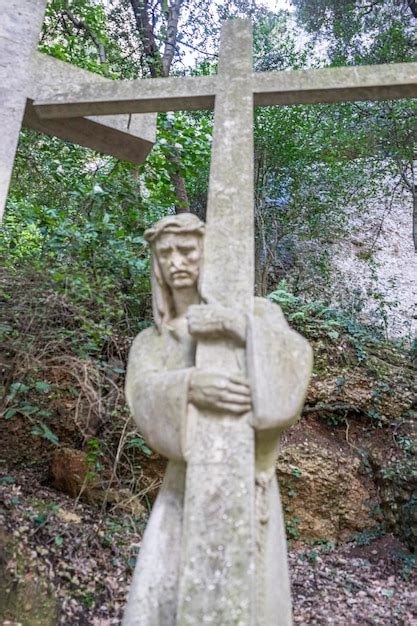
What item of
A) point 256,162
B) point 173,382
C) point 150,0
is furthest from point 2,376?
point 150,0

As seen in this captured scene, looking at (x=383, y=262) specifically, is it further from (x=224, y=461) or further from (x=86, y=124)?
(x=224, y=461)

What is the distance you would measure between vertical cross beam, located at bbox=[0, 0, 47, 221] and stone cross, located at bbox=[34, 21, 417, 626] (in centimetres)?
18

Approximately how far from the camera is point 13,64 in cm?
369

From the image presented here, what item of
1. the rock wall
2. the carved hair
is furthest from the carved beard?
the rock wall

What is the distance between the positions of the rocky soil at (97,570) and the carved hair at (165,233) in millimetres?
2887

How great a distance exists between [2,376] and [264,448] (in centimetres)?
335

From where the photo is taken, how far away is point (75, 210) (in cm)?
700

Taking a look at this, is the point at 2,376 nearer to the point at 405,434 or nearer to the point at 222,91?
the point at 222,91

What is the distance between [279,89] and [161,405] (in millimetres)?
1986

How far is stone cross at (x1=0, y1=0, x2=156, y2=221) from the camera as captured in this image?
355 centimetres

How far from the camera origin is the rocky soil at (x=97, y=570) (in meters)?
4.41

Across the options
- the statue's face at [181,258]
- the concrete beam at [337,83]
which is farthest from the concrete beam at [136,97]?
the statue's face at [181,258]

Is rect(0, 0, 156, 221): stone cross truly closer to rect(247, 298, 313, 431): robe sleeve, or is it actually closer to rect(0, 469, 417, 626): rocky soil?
rect(247, 298, 313, 431): robe sleeve

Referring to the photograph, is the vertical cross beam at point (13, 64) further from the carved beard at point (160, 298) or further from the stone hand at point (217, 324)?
the stone hand at point (217, 324)
